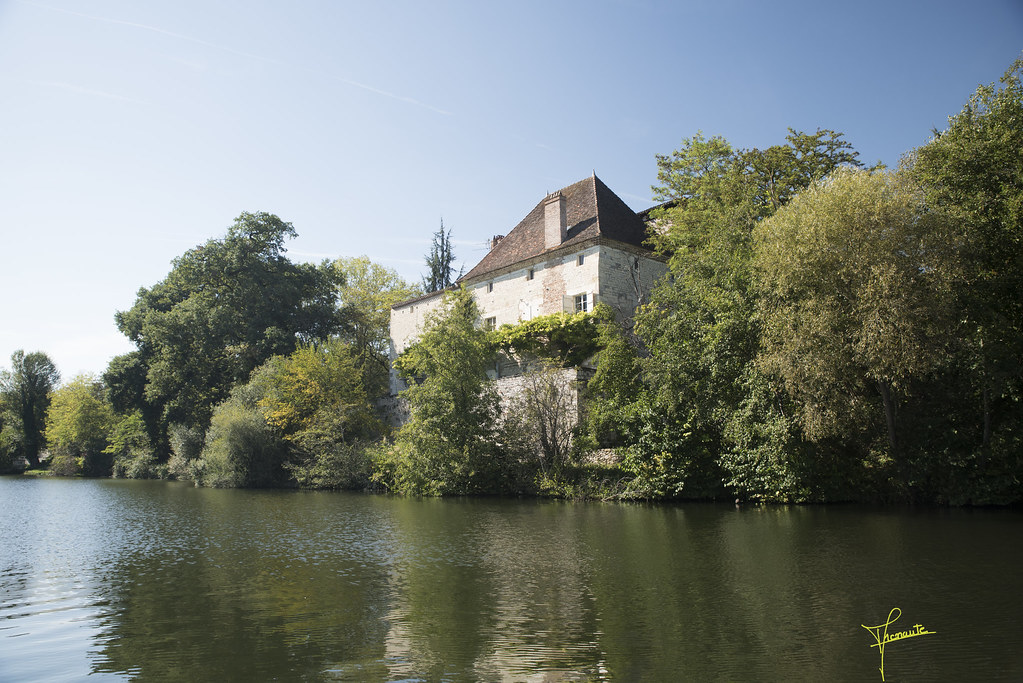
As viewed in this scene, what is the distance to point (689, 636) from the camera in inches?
283

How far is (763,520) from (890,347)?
5500 millimetres

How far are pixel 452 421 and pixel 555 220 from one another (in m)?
12.2

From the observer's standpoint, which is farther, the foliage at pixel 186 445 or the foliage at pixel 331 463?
the foliage at pixel 186 445

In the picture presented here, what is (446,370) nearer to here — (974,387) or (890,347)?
(890,347)

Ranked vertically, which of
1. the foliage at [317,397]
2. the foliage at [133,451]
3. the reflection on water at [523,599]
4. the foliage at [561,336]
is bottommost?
the reflection on water at [523,599]

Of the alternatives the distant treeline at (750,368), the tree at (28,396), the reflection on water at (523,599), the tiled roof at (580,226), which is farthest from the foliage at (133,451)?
the reflection on water at (523,599)

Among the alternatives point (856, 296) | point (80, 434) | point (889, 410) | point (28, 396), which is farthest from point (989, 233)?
point (28, 396)

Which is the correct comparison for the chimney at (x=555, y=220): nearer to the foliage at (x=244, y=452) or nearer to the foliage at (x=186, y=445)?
the foliage at (x=244, y=452)

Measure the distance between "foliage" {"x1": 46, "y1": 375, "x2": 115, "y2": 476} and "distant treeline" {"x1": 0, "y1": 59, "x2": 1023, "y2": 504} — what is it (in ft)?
62.0

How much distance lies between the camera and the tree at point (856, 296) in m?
17.4

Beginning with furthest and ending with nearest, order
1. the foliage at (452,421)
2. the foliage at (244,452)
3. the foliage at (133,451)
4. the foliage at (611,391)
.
Result: the foliage at (133,451) → the foliage at (244,452) → the foliage at (452,421) → the foliage at (611,391)

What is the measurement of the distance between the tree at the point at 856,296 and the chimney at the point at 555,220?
47.2ft

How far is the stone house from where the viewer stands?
3130 cm
